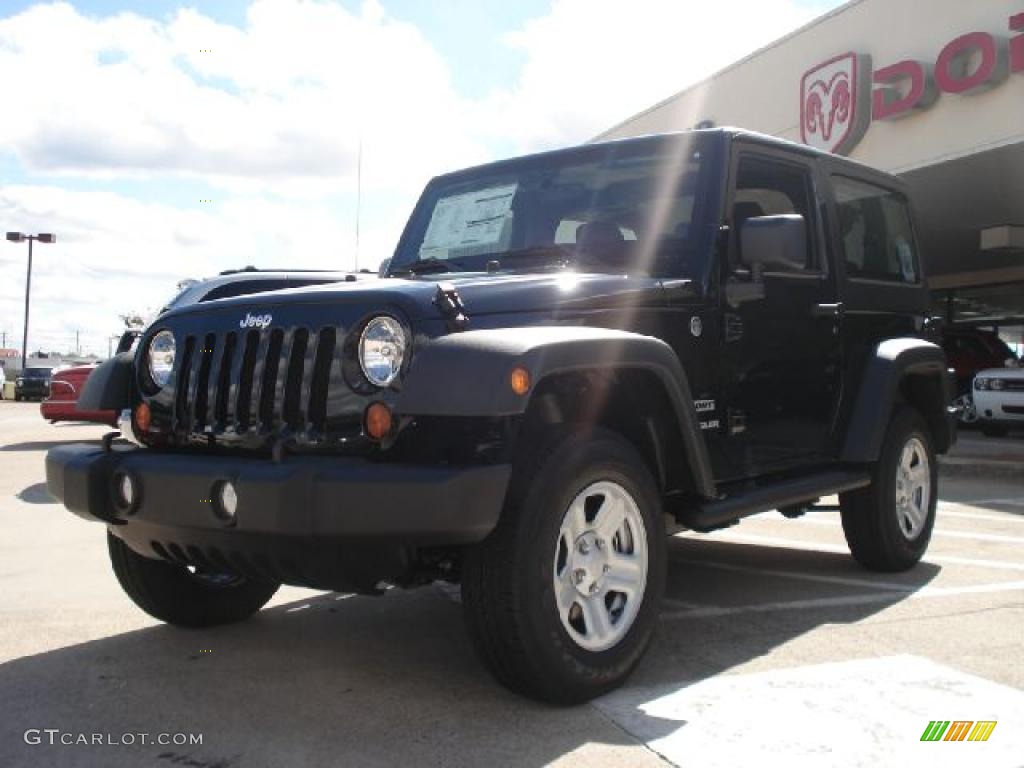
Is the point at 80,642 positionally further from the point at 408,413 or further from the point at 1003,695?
the point at 1003,695

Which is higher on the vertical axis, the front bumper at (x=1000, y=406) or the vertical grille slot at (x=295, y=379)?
the front bumper at (x=1000, y=406)

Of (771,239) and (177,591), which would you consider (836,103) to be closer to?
(771,239)

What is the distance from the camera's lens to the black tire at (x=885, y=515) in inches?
209

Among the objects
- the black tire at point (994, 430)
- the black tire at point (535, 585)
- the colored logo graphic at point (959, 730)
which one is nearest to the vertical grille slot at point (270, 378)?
the black tire at point (535, 585)

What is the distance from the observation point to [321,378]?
3.32 metres

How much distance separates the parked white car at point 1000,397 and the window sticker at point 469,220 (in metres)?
12.8

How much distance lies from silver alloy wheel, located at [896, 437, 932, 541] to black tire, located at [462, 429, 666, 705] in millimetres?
2782

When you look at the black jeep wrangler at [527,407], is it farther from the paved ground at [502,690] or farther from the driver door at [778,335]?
the paved ground at [502,690]

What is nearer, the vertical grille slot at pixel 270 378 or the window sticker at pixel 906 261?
the vertical grille slot at pixel 270 378

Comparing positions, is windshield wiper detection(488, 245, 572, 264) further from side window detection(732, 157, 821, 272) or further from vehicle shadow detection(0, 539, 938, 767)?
vehicle shadow detection(0, 539, 938, 767)

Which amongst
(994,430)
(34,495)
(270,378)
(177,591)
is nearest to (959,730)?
(270,378)

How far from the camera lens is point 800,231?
163 inches

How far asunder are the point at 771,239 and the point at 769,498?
110 centimetres

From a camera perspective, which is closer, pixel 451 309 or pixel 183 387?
pixel 451 309
